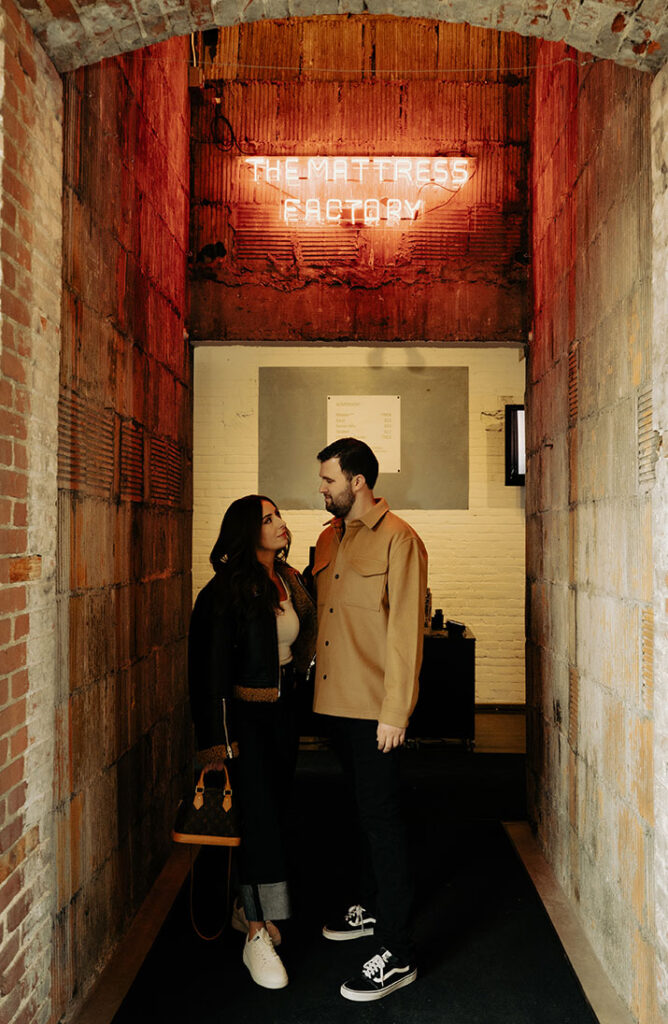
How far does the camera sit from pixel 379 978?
2713 mm

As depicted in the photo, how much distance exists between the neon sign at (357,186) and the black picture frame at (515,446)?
3.25 m

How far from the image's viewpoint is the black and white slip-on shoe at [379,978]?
8.81 ft

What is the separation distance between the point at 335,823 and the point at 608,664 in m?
2.18

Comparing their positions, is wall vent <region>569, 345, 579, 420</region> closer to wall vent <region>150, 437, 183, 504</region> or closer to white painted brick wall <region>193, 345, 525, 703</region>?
wall vent <region>150, 437, 183, 504</region>

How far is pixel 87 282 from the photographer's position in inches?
107

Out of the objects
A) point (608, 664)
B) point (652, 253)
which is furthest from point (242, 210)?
point (608, 664)

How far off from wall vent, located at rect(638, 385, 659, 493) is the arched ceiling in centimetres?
90

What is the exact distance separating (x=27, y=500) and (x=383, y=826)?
1.59 m

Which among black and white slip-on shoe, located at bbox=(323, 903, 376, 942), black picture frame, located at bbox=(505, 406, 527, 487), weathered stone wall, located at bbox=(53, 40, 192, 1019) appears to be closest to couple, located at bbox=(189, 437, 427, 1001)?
black and white slip-on shoe, located at bbox=(323, 903, 376, 942)

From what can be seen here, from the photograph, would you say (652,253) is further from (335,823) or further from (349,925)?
(335,823)

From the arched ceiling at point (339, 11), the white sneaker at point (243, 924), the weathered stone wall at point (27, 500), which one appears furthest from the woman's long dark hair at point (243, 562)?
the arched ceiling at point (339, 11)

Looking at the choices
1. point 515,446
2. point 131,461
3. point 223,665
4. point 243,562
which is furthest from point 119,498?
point 515,446

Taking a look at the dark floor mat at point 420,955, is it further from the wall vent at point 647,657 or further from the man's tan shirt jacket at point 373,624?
the wall vent at point 647,657

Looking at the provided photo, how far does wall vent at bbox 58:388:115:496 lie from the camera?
8.21ft
